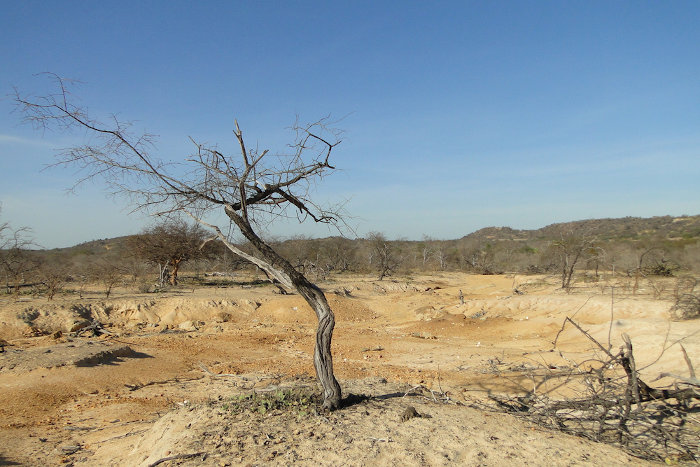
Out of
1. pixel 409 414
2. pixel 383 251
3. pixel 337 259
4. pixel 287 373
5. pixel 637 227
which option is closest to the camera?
pixel 409 414

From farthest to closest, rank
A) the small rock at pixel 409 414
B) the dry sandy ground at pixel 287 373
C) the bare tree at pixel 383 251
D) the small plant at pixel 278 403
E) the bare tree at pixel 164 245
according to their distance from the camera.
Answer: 1. the bare tree at pixel 383 251
2. the bare tree at pixel 164 245
3. the small plant at pixel 278 403
4. the small rock at pixel 409 414
5. the dry sandy ground at pixel 287 373

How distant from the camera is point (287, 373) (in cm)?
808

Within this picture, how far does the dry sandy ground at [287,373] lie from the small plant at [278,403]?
0.10m

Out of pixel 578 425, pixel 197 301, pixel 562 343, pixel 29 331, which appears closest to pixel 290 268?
pixel 578 425

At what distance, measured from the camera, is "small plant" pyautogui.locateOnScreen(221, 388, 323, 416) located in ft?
15.0

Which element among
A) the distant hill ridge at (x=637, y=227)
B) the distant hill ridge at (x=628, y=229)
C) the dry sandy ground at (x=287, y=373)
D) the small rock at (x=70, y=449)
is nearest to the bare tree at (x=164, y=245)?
the dry sandy ground at (x=287, y=373)

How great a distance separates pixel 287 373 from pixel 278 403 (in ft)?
11.4

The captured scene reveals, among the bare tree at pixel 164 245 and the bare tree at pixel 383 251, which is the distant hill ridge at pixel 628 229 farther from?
the bare tree at pixel 164 245

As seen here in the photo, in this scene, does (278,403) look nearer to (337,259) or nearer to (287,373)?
(287,373)

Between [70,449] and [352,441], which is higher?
[352,441]

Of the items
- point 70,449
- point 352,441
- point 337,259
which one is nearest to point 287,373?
point 70,449

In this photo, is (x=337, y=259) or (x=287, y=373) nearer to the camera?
(x=287, y=373)

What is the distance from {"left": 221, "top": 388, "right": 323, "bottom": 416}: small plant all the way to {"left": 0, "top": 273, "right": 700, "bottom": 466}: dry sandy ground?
0.10 m

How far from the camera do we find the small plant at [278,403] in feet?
15.0
